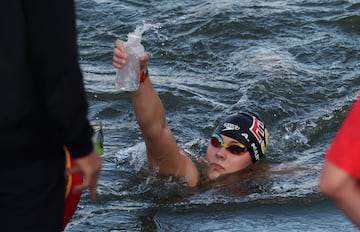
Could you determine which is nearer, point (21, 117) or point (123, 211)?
point (21, 117)

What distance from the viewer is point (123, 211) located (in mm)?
6363

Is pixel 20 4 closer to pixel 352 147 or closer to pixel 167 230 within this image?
pixel 352 147

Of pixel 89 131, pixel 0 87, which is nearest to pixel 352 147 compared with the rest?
pixel 89 131

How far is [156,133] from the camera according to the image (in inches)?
234

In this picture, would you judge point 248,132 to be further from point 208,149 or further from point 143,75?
point 143,75

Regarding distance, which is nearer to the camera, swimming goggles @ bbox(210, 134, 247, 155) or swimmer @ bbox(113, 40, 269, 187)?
swimmer @ bbox(113, 40, 269, 187)

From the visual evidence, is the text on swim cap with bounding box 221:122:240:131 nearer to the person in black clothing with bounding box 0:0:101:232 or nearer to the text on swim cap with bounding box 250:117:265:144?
the text on swim cap with bounding box 250:117:265:144

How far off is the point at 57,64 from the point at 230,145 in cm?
399

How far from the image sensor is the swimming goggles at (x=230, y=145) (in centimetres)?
686

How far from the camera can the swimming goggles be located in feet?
22.5

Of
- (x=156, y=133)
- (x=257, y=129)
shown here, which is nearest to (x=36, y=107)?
(x=156, y=133)

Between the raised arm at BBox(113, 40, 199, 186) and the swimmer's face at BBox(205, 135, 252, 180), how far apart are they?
0.20 meters

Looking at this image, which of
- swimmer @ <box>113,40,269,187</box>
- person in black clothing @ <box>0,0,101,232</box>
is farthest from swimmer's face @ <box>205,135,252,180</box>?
person in black clothing @ <box>0,0,101,232</box>

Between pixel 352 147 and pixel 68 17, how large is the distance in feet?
3.30
